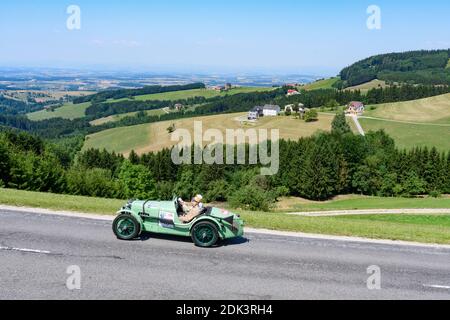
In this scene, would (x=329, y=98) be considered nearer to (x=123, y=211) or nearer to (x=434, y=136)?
(x=434, y=136)

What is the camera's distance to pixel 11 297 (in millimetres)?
9922

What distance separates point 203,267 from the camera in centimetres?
1255

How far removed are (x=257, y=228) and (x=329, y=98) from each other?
567 ft

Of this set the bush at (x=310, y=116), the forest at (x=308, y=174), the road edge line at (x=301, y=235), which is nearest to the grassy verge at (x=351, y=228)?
the road edge line at (x=301, y=235)

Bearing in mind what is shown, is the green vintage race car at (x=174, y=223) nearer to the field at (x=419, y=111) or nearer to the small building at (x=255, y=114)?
the field at (x=419, y=111)

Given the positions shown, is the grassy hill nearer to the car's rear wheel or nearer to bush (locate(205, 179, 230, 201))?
bush (locate(205, 179, 230, 201))

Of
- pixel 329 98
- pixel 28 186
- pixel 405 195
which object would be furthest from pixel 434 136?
pixel 28 186

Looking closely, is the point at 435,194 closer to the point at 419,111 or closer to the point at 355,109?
the point at 355,109

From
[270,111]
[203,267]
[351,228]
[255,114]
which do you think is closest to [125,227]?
[203,267]

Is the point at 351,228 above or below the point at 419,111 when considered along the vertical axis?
below

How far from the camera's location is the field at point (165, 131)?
130 metres

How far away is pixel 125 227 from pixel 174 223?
1798mm

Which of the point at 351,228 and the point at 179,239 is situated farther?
the point at 351,228

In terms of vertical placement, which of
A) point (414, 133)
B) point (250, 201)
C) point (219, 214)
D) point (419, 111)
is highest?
point (419, 111)
